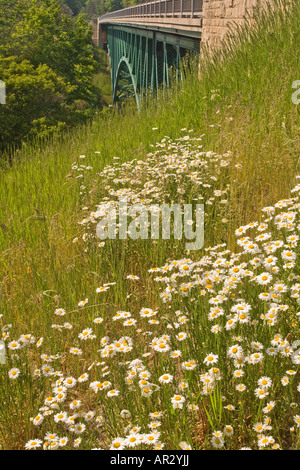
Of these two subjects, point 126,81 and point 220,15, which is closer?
point 220,15

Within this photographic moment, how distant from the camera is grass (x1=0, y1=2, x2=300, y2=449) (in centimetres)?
196

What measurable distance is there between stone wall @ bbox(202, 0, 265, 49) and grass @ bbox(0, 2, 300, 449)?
1.83m

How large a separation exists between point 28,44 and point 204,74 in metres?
19.7

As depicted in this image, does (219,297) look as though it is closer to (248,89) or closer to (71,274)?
(71,274)

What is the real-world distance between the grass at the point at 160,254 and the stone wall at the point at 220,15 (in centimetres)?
183

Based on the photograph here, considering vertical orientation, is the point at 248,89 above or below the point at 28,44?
below

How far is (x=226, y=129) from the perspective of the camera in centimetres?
473

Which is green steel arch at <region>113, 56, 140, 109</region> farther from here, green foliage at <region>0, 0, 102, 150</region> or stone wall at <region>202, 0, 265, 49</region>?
stone wall at <region>202, 0, 265, 49</region>

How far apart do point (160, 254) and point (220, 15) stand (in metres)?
8.89

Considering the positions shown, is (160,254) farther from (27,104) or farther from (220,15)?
(27,104)

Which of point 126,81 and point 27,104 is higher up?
point 126,81

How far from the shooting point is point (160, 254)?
3307 millimetres

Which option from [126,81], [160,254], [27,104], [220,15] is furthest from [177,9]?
[126,81]
